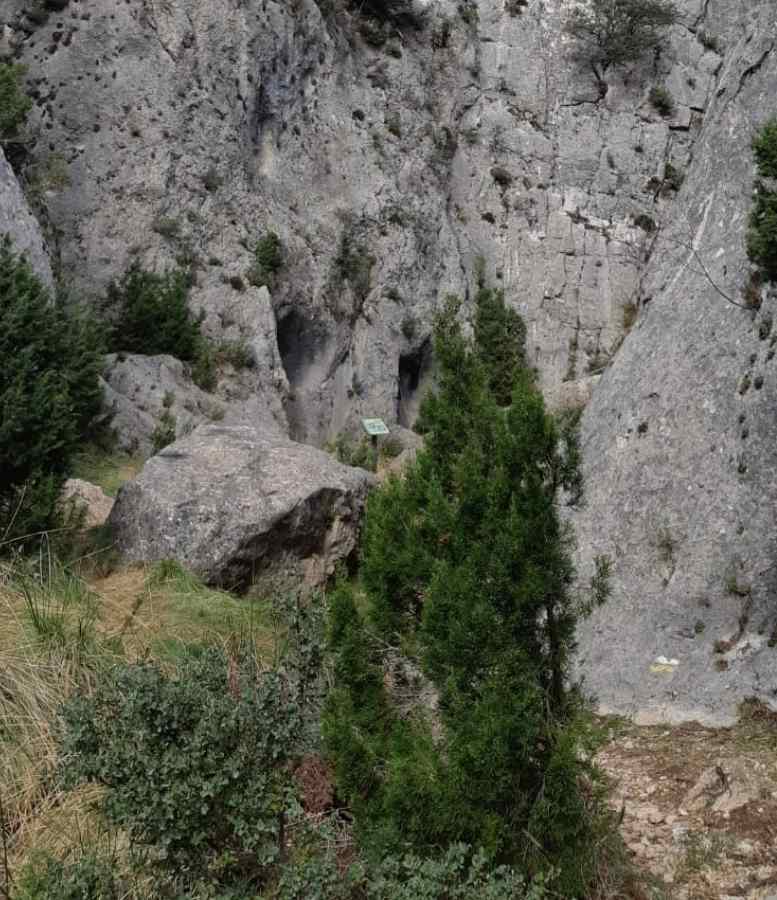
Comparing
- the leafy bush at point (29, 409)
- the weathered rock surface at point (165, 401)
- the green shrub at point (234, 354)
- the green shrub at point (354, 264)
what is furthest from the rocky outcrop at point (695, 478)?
the green shrub at point (354, 264)

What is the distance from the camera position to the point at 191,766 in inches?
128

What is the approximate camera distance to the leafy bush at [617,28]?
86.2 ft

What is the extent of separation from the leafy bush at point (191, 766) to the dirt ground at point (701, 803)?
1467mm

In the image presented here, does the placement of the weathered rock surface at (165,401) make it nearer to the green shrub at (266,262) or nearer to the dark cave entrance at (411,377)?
the green shrub at (266,262)

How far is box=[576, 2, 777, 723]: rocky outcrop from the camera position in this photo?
6.93 m

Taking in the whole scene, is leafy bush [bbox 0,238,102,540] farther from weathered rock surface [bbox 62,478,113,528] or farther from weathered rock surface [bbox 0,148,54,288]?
weathered rock surface [bbox 0,148,54,288]

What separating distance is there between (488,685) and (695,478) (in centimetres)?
544

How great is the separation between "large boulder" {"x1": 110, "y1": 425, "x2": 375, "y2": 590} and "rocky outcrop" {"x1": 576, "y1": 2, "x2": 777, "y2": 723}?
2.36m

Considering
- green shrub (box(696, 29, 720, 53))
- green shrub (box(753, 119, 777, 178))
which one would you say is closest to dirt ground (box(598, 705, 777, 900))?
green shrub (box(753, 119, 777, 178))

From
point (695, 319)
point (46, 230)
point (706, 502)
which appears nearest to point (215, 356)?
point (46, 230)

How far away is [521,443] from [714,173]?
383 inches

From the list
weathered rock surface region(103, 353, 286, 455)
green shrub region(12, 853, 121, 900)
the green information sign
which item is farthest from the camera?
the green information sign

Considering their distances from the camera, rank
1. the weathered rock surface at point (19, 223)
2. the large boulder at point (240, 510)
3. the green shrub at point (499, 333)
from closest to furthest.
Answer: the large boulder at point (240, 510) → the weathered rock surface at point (19, 223) → the green shrub at point (499, 333)

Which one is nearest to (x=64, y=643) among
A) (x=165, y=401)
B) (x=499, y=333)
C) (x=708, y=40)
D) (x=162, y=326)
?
(x=165, y=401)
